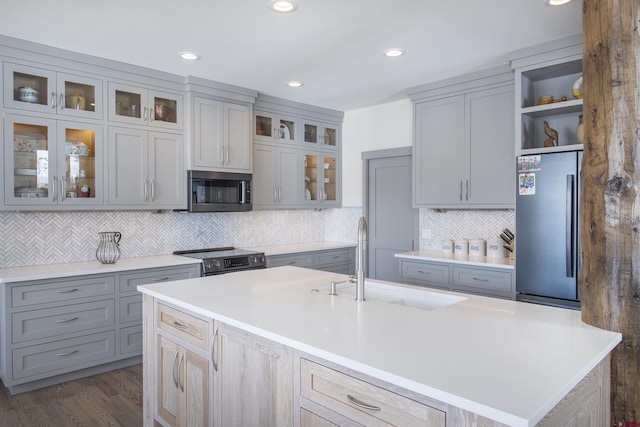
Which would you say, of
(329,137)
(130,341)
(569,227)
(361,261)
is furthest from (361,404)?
(329,137)

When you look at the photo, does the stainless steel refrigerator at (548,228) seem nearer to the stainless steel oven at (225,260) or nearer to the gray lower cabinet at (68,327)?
the stainless steel oven at (225,260)

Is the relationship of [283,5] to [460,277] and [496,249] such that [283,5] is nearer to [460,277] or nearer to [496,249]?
[460,277]

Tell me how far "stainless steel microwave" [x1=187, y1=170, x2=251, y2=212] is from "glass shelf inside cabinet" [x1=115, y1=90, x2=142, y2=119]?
0.72 m

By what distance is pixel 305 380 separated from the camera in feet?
4.80

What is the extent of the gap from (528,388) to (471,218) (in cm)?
338

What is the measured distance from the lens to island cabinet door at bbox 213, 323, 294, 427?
1.56 meters

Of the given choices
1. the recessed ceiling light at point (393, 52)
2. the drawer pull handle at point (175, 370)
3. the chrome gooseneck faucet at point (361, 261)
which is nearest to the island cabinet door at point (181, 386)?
the drawer pull handle at point (175, 370)

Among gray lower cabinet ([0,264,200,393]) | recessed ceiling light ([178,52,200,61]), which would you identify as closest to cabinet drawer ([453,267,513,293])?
gray lower cabinet ([0,264,200,393])

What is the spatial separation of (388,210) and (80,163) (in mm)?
3246

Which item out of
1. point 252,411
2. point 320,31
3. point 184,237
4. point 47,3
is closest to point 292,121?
point 184,237

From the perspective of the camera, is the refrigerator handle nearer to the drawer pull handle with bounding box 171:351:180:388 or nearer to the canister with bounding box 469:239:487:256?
the canister with bounding box 469:239:487:256

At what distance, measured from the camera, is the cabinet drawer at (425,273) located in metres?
3.83

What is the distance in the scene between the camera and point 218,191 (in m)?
4.25

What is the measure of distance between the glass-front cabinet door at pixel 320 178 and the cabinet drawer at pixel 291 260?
0.77 meters
